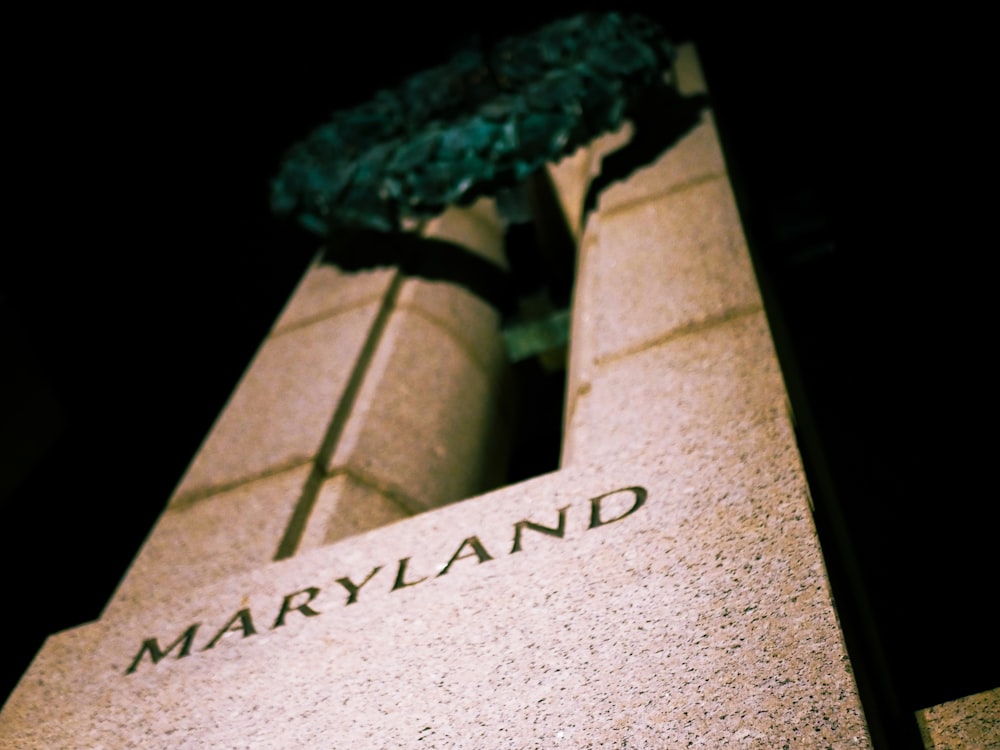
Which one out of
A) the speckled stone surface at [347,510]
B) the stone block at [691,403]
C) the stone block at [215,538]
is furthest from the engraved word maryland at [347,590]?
the speckled stone surface at [347,510]

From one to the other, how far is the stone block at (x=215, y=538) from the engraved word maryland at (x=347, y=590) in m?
0.53

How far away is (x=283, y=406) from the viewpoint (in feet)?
12.2

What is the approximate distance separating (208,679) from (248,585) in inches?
13.3

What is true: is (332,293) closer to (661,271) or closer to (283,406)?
(283,406)

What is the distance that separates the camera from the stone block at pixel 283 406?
11.1ft

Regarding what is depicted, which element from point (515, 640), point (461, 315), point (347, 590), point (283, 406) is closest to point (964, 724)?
point (515, 640)

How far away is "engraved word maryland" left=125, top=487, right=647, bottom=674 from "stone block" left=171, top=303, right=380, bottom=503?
3.58 feet

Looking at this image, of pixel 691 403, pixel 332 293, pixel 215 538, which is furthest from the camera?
pixel 332 293

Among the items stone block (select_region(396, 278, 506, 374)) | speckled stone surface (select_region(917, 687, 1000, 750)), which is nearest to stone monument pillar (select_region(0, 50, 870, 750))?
speckled stone surface (select_region(917, 687, 1000, 750))

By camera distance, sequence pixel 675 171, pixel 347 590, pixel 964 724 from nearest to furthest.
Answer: pixel 964 724 < pixel 347 590 < pixel 675 171

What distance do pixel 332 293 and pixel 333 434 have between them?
1465 millimetres

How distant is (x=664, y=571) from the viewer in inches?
73.5

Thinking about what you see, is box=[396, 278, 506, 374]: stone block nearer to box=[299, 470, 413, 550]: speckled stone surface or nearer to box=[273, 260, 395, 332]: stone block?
box=[273, 260, 395, 332]: stone block

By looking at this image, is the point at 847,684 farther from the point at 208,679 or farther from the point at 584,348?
the point at 584,348
